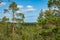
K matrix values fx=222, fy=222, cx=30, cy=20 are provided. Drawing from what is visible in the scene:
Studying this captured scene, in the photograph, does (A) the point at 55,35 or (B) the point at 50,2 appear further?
(B) the point at 50,2

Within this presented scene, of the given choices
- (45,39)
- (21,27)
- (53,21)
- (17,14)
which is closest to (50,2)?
(53,21)

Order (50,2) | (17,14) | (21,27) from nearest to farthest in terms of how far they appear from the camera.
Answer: (50,2)
(17,14)
(21,27)

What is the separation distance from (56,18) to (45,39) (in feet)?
9.61

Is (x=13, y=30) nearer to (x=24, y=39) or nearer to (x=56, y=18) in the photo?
(x=24, y=39)

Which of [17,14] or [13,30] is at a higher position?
[17,14]

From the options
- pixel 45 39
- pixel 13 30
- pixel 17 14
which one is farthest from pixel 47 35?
pixel 13 30

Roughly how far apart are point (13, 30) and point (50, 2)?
375 inches

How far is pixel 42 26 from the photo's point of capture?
912 inches

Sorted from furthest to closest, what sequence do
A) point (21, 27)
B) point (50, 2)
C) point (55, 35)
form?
point (21, 27), point (50, 2), point (55, 35)

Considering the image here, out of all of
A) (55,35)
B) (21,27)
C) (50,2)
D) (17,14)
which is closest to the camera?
(55,35)

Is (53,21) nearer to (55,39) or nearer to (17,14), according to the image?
(55,39)

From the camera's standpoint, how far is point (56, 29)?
21.6 metres

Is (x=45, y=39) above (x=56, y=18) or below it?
below

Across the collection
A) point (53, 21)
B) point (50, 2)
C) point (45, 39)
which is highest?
point (50, 2)
